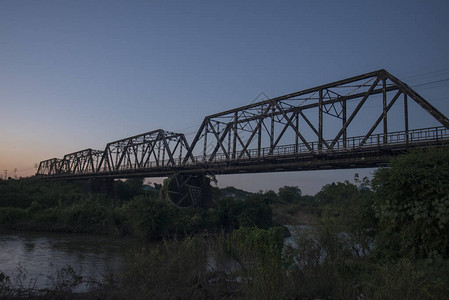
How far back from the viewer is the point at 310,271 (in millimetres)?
10781

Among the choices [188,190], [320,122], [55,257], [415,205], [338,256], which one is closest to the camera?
[415,205]

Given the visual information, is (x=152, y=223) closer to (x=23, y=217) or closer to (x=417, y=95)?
(x=23, y=217)

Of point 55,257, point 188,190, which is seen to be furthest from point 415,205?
point 188,190

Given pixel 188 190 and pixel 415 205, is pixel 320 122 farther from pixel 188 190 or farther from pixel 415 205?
pixel 188 190

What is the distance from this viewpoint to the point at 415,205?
898 cm

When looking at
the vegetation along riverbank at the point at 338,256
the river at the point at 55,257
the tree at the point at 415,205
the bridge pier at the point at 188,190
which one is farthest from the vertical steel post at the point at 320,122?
the bridge pier at the point at 188,190

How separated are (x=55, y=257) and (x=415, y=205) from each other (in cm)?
2232

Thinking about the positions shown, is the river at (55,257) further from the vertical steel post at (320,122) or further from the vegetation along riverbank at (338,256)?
the vertical steel post at (320,122)

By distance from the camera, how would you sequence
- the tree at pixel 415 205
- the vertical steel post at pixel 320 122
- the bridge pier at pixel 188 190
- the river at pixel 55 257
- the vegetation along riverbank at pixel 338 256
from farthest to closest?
1. the bridge pier at pixel 188 190
2. the vertical steel post at pixel 320 122
3. the river at pixel 55 257
4. the tree at pixel 415 205
5. the vegetation along riverbank at pixel 338 256

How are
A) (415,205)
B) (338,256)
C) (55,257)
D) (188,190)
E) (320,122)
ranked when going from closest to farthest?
1. (415,205)
2. (338,256)
3. (55,257)
4. (320,122)
5. (188,190)

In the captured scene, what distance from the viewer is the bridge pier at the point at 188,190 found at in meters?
45.8

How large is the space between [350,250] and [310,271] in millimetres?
2505

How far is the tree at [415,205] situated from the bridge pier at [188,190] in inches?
1461

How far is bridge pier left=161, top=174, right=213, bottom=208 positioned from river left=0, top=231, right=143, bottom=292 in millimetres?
13375
